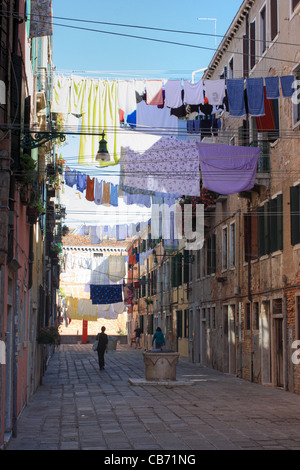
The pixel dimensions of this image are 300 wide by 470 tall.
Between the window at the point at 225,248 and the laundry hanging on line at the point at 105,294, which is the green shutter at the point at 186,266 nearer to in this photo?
the window at the point at 225,248

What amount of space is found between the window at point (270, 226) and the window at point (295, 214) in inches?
43.4

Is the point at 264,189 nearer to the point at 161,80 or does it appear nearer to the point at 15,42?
the point at 161,80

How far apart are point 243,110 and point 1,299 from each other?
841cm

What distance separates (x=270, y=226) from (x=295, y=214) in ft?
7.82

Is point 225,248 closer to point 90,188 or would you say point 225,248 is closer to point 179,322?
point 90,188

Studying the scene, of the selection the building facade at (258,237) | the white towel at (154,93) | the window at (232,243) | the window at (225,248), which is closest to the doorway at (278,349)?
the building facade at (258,237)

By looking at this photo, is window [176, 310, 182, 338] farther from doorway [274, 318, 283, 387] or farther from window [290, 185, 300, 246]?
window [290, 185, 300, 246]

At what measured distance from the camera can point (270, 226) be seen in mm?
19938

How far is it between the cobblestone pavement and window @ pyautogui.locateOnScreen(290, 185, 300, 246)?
12.6ft

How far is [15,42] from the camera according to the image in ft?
34.5

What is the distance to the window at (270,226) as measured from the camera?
62.5ft

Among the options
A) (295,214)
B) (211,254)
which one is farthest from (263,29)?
(211,254)
